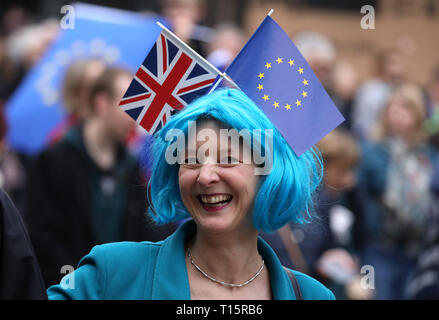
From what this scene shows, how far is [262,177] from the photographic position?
3.01 meters

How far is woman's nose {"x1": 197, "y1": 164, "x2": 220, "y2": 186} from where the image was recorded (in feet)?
9.45

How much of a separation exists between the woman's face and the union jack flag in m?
0.17

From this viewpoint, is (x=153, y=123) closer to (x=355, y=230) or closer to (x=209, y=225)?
(x=209, y=225)

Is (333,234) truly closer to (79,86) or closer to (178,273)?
(79,86)

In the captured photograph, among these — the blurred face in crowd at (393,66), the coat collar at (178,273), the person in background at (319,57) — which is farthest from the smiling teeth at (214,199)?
the blurred face in crowd at (393,66)

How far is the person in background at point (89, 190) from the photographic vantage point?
5500 millimetres

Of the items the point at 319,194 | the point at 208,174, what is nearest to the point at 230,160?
the point at 208,174

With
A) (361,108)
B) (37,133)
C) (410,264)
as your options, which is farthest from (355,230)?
(361,108)

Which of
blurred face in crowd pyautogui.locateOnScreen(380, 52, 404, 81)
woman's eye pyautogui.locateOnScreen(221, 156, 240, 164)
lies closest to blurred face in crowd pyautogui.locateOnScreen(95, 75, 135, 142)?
woman's eye pyautogui.locateOnScreen(221, 156, 240, 164)

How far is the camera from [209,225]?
2.92 m

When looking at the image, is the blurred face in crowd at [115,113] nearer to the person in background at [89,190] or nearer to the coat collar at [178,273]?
the person in background at [89,190]

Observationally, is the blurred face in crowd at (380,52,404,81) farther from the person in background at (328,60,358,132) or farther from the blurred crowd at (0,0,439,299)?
the blurred crowd at (0,0,439,299)
